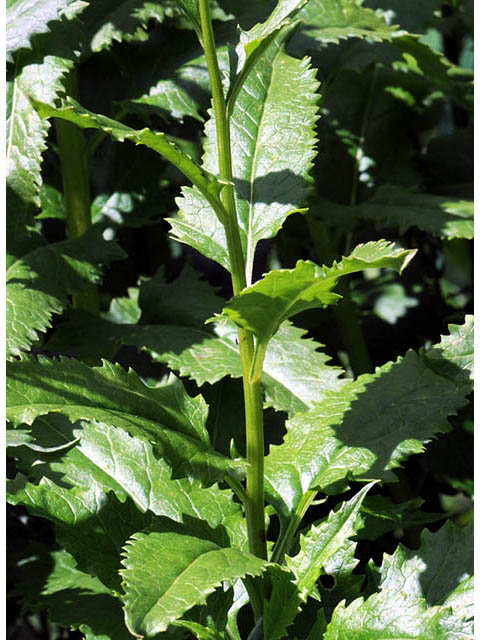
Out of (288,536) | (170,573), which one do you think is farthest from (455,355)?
(170,573)

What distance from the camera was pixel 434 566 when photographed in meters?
0.72

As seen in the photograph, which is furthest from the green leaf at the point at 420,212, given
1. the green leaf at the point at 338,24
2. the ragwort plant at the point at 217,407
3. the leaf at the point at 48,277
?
the leaf at the point at 48,277

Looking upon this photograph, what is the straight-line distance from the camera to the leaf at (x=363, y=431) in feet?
2.33

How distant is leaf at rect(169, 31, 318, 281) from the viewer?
2.34ft

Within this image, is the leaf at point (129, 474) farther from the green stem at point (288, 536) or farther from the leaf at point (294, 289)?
the leaf at point (294, 289)

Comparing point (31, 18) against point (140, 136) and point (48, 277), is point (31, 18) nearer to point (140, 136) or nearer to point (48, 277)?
point (48, 277)

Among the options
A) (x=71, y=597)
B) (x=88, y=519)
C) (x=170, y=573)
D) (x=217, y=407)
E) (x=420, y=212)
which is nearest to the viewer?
(x=170, y=573)

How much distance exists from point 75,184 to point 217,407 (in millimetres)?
318

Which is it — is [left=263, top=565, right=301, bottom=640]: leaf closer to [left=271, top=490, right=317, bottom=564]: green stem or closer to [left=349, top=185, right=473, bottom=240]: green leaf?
[left=271, top=490, right=317, bottom=564]: green stem

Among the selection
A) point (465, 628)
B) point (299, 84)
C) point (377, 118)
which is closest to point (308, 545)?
point (465, 628)

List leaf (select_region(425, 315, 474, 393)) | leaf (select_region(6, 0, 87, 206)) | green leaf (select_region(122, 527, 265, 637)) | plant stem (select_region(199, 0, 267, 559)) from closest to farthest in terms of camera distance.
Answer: green leaf (select_region(122, 527, 265, 637))
plant stem (select_region(199, 0, 267, 559))
leaf (select_region(425, 315, 474, 393))
leaf (select_region(6, 0, 87, 206))

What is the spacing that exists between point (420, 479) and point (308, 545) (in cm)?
58

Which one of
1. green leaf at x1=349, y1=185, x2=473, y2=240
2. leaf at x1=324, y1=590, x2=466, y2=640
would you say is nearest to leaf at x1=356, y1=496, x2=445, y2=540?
leaf at x1=324, y1=590, x2=466, y2=640

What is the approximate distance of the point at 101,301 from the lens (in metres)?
1.24
